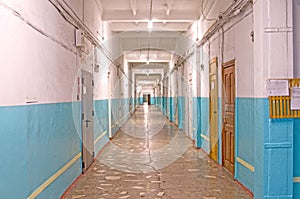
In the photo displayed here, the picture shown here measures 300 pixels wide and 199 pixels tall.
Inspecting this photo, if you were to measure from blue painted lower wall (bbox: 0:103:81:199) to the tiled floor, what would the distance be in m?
0.58

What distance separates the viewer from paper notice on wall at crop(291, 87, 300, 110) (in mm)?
3457

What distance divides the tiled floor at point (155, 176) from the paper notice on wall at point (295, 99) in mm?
1501

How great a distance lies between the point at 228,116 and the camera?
5535mm

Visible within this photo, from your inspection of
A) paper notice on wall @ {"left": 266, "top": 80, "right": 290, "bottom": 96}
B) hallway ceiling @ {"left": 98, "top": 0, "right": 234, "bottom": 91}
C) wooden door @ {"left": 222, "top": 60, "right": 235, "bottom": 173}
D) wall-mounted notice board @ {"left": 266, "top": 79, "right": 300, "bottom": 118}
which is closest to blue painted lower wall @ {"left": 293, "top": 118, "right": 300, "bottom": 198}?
wall-mounted notice board @ {"left": 266, "top": 79, "right": 300, "bottom": 118}

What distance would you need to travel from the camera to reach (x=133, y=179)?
17.3 ft

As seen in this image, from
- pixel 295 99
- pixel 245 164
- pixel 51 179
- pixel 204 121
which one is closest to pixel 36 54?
pixel 51 179

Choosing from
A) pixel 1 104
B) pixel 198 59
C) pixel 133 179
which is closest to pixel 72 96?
pixel 133 179

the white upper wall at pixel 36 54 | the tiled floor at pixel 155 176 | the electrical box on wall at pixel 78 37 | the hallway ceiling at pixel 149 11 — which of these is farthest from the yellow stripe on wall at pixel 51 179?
the hallway ceiling at pixel 149 11

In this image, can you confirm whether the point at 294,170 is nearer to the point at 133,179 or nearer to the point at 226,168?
the point at 226,168

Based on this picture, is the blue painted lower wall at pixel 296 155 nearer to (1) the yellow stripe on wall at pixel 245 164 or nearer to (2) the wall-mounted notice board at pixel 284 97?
(2) the wall-mounted notice board at pixel 284 97

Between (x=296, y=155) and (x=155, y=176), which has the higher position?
(x=296, y=155)

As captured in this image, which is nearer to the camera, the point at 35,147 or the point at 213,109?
the point at 35,147

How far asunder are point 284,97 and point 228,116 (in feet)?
6.89

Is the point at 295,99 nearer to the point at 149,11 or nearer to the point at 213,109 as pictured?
the point at 213,109
